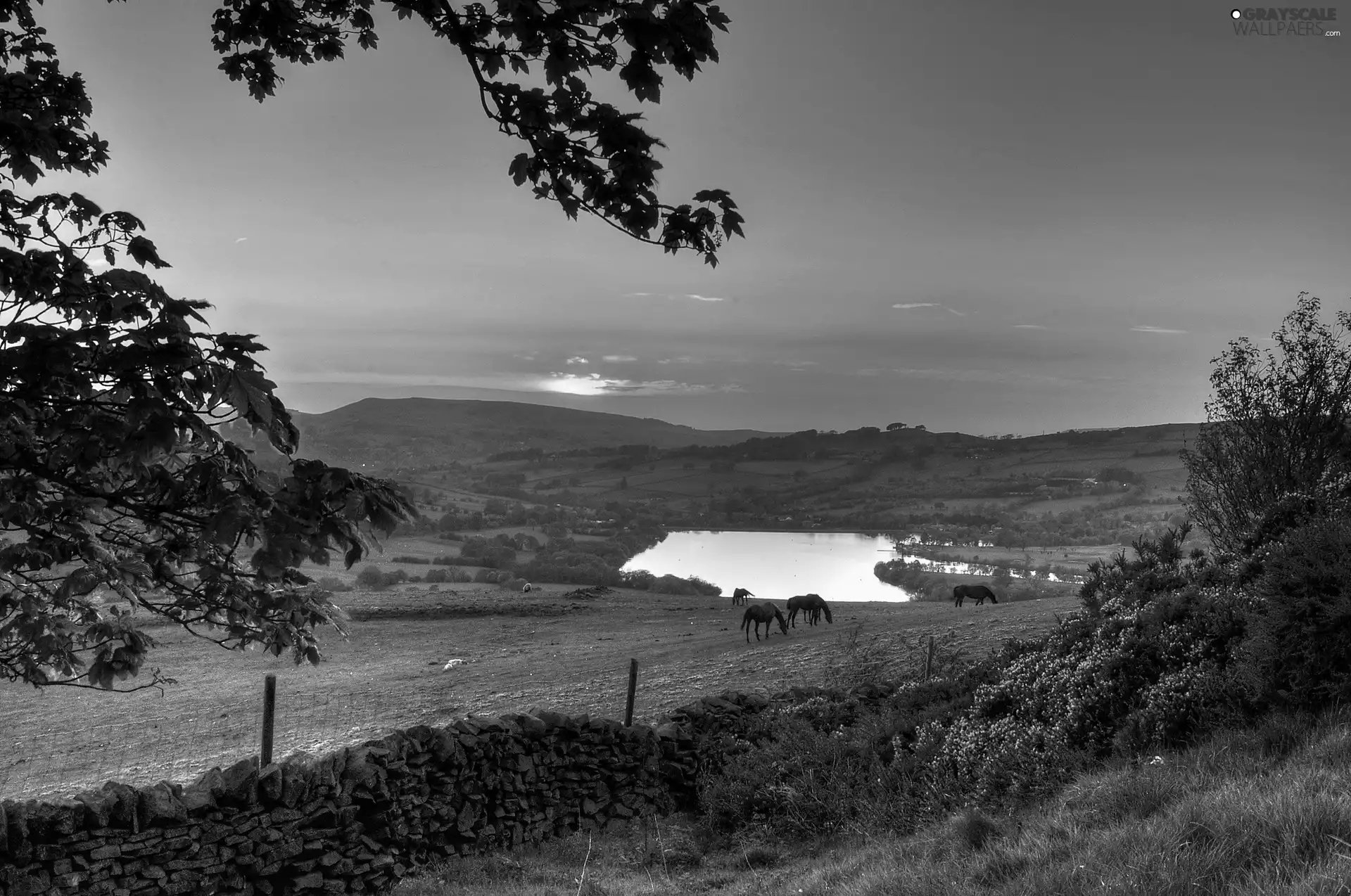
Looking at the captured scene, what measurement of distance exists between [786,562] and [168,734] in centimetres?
5130

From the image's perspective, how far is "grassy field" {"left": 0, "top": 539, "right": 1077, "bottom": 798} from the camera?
12719 mm

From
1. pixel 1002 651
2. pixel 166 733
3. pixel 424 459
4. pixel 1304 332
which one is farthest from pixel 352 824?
pixel 424 459

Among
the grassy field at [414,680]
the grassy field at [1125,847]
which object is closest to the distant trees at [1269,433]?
the grassy field at [414,680]

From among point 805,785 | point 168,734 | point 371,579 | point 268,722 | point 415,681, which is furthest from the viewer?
point 371,579

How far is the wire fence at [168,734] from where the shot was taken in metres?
11.5

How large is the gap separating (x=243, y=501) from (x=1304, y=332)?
1909cm

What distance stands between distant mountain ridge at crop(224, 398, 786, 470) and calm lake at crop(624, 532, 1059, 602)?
31855mm

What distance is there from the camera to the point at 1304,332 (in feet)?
51.8

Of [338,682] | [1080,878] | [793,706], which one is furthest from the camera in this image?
[338,682]

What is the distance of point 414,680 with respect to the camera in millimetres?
17625

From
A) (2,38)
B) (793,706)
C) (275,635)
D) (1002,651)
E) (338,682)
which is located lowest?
(338,682)

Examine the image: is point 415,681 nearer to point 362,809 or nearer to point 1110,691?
point 362,809

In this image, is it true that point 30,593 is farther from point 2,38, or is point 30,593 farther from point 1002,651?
point 1002,651

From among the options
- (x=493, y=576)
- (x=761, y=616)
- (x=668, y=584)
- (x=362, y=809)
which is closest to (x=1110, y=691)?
(x=362, y=809)
